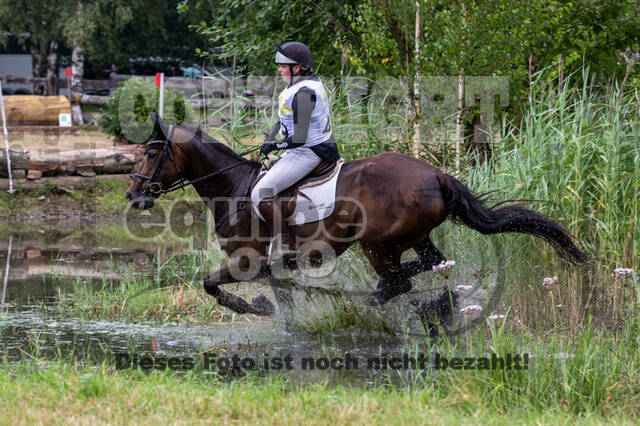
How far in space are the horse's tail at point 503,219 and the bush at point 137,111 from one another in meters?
12.0

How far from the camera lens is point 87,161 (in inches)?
637

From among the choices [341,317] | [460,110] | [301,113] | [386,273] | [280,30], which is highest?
[280,30]

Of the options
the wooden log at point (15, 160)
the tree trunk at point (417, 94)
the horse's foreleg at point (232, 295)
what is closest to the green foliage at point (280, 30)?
the tree trunk at point (417, 94)

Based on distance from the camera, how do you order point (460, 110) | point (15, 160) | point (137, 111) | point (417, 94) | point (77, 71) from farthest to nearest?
point (77, 71)
point (137, 111)
point (15, 160)
point (417, 94)
point (460, 110)

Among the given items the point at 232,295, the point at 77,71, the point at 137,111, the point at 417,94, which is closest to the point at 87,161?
the point at 137,111

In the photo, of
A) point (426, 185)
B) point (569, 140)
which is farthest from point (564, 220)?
point (426, 185)

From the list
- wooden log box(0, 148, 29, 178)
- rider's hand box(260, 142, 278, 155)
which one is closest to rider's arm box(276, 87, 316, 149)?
rider's hand box(260, 142, 278, 155)

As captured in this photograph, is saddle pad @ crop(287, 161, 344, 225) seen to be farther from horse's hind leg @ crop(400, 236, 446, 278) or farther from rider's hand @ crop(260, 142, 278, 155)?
horse's hind leg @ crop(400, 236, 446, 278)

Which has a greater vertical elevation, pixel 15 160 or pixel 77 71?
pixel 77 71

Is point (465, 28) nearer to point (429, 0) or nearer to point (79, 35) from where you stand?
point (429, 0)

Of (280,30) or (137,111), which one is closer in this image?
(280,30)

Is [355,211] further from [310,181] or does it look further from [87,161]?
[87,161]

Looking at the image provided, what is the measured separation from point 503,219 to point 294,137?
6.13 ft

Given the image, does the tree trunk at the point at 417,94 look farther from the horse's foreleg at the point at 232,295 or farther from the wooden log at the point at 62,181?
the wooden log at the point at 62,181
